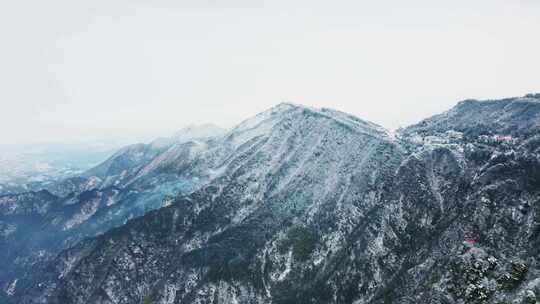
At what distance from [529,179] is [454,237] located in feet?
160

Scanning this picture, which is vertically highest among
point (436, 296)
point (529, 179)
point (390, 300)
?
point (529, 179)

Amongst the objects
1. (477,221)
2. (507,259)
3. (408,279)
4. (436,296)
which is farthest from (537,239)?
(408,279)

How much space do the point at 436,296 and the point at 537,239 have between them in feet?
158

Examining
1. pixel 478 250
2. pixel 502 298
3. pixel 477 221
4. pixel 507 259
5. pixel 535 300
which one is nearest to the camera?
pixel 535 300

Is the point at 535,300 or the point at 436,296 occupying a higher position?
the point at 535,300

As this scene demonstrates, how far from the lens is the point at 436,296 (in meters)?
168

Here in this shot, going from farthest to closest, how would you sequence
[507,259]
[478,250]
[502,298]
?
[478,250] < [507,259] < [502,298]

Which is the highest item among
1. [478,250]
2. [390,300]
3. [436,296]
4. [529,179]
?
[529,179]

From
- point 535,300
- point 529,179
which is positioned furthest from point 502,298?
point 529,179

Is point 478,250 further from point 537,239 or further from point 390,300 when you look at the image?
point 390,300

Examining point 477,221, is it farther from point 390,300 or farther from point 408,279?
point 390,300

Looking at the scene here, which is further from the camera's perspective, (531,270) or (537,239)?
(537,239)

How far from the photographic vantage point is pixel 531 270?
470 ft

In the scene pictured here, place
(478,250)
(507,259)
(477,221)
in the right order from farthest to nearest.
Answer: (477,221) → (478,250) → (507,259)
